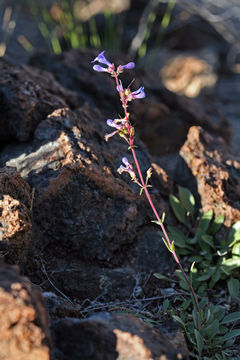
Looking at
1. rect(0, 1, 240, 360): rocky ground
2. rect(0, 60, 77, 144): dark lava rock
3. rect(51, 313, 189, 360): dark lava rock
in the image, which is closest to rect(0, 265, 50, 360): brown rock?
rect(0, 1, 240, 360): rocky ground

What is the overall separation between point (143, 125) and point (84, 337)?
3.06 metres


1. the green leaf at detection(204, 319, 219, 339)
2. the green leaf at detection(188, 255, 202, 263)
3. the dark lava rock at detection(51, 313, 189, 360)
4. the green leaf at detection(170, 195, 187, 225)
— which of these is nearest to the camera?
the dark lava rock at detection(51, 313, 189, 360)

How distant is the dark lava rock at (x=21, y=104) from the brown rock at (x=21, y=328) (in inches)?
65.9

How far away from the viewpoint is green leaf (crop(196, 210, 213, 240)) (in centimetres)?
302

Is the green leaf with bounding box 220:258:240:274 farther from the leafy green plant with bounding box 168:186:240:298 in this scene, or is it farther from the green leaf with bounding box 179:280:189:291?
the green leaf with bounding box 179:280:189:291

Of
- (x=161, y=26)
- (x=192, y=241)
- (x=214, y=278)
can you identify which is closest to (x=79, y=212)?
(x=192, y=241)

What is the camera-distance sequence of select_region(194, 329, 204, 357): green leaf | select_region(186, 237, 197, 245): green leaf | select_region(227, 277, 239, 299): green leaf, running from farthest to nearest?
1. select_region(186, 237, 197, 245): green leaf
2. select_region(227, 277, 239, 299): green leaf
3. select_region(194, 329, 204, 357): green leaf

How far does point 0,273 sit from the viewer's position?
169 cm

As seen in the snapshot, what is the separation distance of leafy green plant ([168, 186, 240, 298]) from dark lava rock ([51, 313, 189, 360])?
36.9 inches

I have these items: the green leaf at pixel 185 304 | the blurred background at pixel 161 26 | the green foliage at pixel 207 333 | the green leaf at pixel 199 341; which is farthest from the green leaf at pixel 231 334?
the blurred background at pixel 161 26

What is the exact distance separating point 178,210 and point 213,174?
0.41m

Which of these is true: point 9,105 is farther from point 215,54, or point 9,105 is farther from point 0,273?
point 215,54

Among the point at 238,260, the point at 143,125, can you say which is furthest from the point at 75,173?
the point at 143,125

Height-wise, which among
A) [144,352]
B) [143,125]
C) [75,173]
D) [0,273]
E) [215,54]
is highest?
[0,273]
